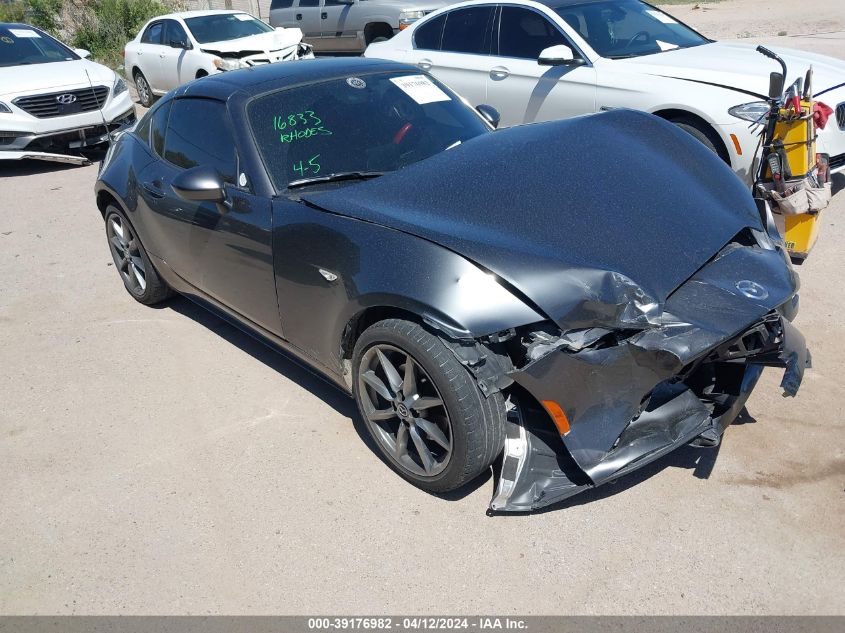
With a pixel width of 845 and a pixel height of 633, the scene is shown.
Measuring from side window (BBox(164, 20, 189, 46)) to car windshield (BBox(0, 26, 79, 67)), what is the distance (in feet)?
6.06

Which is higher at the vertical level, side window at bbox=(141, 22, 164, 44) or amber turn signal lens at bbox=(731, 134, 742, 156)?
amber turn signal lens at bbox=(731, 134, 742, 156)

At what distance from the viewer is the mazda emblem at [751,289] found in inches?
109

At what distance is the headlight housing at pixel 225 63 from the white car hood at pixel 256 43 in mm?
159

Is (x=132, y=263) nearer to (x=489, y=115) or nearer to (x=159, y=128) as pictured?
(x=159, y=128)

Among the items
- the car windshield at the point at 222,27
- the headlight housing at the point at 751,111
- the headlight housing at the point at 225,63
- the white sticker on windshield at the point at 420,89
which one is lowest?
the headlight housing at the point at 225,63

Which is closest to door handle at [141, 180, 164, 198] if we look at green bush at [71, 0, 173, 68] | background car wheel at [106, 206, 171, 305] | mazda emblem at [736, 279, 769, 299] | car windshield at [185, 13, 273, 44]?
background car wheel at [106, 206, 171, 305]

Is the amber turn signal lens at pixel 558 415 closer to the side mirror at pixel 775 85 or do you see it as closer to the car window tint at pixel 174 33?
Answer: the side mirror at pixel 775 85

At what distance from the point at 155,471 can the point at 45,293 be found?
9.00ft

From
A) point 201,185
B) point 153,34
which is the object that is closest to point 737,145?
point 201,185

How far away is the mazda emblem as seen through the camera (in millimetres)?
2780

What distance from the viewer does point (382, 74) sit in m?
4.16

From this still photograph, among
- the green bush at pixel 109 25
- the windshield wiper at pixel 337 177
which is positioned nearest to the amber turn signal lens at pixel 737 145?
the windshield wiper at pixel 337 177

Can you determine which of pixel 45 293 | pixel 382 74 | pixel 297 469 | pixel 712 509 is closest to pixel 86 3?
pixel 45 293

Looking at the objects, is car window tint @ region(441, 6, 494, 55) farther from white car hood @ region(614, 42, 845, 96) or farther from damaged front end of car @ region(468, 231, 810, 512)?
damaged front end of car @ region(468, 231, 810, 512)
